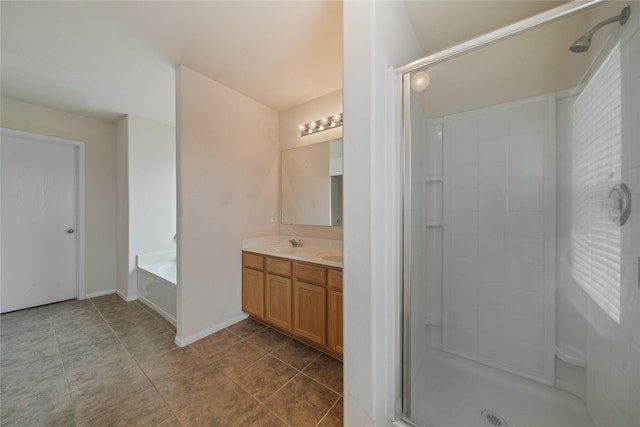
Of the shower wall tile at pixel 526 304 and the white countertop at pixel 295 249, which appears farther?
the white countertop at pixel 295 249

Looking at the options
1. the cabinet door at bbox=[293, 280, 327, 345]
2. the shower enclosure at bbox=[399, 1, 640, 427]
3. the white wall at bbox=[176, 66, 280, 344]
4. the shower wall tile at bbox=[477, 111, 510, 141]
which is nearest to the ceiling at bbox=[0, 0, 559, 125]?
the white wall at bbox=[176, 66, 280, 344]

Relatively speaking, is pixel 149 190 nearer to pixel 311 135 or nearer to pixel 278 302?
pixel 311 135

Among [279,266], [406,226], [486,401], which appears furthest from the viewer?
[279,266]

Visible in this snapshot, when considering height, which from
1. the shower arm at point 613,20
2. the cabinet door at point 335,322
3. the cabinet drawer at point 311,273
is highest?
the shower arm at point 613,20

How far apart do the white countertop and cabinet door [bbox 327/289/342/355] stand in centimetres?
40

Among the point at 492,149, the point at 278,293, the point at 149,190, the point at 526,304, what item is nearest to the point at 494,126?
the point at 492,149

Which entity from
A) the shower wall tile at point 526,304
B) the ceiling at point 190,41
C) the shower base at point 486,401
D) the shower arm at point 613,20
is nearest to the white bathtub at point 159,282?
the ceiling at point 190,41

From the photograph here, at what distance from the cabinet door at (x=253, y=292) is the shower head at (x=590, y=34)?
2648mm

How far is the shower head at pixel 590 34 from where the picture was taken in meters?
0.95

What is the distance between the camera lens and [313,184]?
2574 millimetres

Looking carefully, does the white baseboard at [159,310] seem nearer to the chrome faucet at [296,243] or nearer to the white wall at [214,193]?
the white wall at [214,193]

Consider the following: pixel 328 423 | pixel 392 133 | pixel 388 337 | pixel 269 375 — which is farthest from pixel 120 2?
pixel 328 423

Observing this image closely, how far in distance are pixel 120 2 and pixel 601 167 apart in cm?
285

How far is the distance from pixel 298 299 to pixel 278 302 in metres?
0.27
